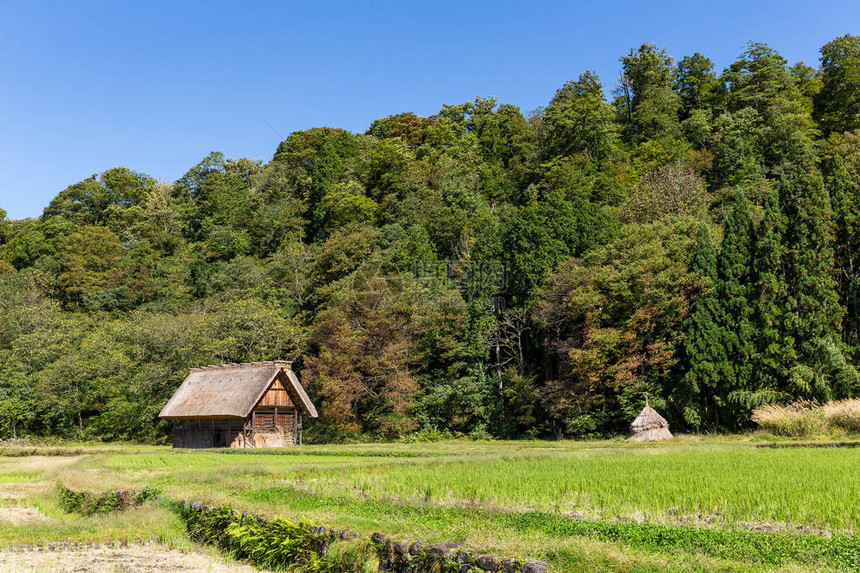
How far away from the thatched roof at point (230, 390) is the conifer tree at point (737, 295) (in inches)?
872

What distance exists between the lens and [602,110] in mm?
58438

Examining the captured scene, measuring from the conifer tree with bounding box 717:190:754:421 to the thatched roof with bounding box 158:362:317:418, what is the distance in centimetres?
2215

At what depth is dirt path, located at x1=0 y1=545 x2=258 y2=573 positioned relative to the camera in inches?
344

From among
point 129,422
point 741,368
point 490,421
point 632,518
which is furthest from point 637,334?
point 129,422

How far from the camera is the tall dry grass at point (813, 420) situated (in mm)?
21203

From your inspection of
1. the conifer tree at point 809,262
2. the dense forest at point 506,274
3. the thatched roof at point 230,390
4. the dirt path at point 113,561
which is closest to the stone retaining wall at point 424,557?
the dirt path at point 113,561

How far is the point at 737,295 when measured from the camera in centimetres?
2897

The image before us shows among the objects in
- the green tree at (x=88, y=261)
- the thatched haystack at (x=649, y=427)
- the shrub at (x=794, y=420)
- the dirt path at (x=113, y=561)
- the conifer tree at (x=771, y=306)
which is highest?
the green tree at (x=88, y=261)

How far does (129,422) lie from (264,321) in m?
11.0

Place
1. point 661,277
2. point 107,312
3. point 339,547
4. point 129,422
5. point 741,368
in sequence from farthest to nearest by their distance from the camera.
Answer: point 107,312 → point 129,422 → point 661,277 → point 741,368 → point 339,547

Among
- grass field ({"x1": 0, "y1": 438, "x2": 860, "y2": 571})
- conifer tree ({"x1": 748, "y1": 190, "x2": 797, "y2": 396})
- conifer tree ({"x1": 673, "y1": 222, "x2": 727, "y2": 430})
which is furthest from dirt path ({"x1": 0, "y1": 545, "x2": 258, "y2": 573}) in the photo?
conifer tree ({"x1": 748, "y1": 190, "x2": 797, "y2": 396})

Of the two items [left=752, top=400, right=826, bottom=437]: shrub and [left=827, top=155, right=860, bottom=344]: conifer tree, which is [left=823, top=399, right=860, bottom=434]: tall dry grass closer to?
[left=752, top=400, right=826, bottom=437]: shrub

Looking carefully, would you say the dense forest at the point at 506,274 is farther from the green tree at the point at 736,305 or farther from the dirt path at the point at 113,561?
the dirt path at the point at 113,561

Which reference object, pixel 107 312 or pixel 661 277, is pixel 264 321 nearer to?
pixel 107 312
